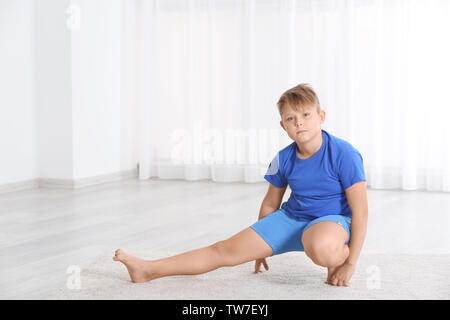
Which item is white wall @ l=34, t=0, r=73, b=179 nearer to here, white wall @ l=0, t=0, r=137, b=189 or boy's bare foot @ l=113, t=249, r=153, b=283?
white wall @ l=0, t=0, r=137, b=189

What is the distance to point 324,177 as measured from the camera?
179 cm

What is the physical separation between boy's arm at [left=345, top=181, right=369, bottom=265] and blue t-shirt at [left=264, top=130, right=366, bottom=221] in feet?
0.07

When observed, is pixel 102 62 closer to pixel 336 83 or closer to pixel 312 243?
pixel 336 83

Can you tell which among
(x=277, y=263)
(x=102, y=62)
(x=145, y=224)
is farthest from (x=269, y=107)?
(x=277, y=263)

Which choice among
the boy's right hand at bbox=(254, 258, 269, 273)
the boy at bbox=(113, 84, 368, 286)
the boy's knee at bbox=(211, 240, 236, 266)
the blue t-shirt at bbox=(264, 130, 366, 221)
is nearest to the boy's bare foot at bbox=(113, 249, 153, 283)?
the boy at bbox=(113, 84, 368, 286)

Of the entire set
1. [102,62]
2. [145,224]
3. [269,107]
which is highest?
[102,62]

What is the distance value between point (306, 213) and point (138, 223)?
1.24m

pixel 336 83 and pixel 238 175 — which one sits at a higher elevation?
pixel 336 83

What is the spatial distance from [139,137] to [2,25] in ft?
4.48

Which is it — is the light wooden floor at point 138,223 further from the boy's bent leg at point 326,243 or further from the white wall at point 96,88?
the boy's bent leg at point 326,243

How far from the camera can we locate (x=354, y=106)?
424cm

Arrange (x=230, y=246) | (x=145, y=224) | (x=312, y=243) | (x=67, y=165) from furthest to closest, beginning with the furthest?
(x=67, y=165) < (x=145, y=224) < (x=230, y=246) < (x=312, y=243)

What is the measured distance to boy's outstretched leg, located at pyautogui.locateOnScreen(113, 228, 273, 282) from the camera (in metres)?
1.81

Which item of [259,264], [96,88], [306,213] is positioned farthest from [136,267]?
[96,88]
